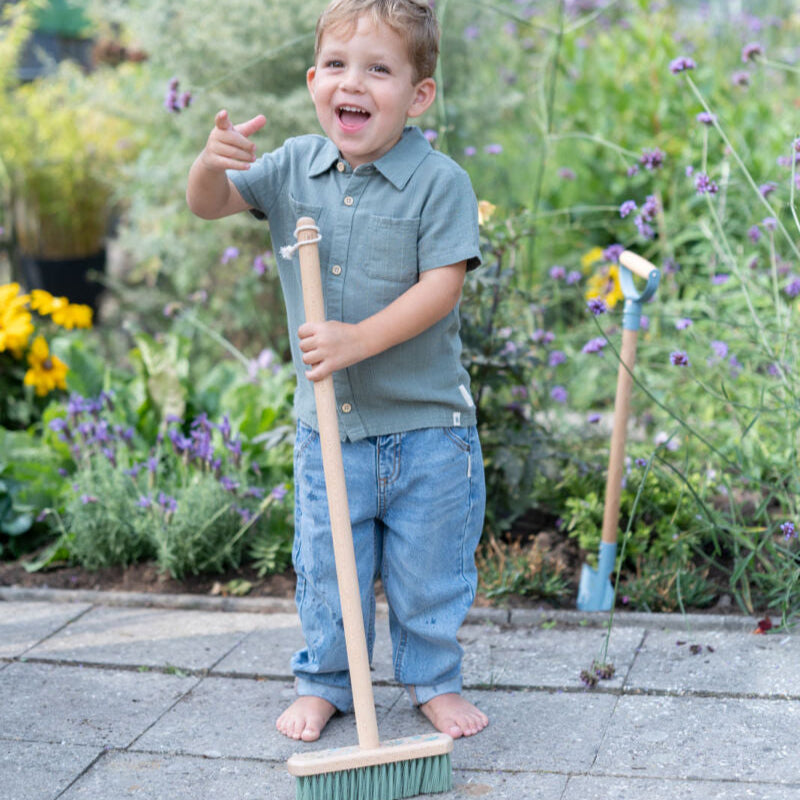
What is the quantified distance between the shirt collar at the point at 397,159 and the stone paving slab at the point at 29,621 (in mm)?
1377

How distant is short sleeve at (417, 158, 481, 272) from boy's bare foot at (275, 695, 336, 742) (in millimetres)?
922

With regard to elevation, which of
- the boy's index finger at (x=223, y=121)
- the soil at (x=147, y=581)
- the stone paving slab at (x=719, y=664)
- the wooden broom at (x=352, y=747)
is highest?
the boy's index finger at (x=223, y=121)

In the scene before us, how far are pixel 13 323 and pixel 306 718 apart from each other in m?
2.06

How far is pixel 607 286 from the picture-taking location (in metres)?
3.50

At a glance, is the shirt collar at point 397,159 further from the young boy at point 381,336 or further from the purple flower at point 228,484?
the purple flower at point 228,484

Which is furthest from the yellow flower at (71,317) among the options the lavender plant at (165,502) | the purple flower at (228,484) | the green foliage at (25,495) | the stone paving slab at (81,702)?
the stone paving slab at (81,702)

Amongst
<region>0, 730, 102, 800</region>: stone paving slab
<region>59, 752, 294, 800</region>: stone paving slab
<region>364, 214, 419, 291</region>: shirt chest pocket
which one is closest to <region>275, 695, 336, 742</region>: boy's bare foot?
<region>59, 752, 294, 800</region>: stone paving slab

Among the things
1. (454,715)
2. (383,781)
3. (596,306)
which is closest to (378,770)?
(383,781)

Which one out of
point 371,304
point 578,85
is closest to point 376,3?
point 371,304

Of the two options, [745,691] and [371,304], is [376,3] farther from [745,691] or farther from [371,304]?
[745,691]

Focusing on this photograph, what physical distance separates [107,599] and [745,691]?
164 centimetres

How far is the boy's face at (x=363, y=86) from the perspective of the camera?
2014 millimetres

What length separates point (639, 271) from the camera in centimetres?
263

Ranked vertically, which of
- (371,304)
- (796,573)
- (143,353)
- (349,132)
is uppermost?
(349,132)
